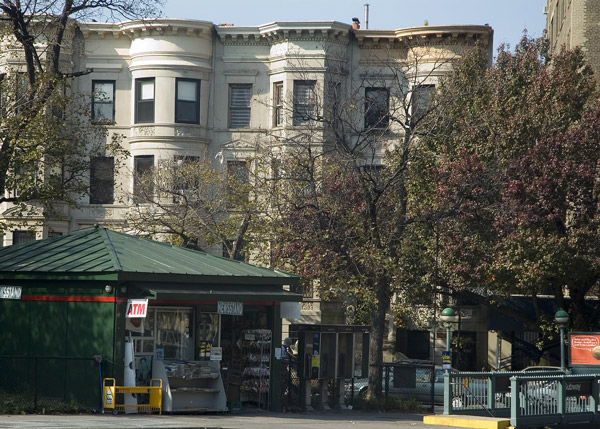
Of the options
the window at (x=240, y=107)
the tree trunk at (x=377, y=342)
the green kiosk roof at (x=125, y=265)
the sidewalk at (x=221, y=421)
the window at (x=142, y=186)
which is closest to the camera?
the sidewalk at (x=221, y=421)

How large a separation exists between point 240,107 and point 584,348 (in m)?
22.3

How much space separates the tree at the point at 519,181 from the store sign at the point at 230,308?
30.8 ft

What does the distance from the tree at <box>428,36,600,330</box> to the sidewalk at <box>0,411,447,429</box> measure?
802 cm

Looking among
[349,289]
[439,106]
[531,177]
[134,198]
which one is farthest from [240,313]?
[134,198]

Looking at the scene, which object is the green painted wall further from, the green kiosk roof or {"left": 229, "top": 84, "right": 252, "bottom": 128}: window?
{"left": 229, "top": 84, "right": 252, "bottom": 128}: window

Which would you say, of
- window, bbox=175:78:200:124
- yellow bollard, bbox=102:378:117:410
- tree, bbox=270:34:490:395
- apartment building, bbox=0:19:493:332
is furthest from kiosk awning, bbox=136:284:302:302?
window, bbox=175:78:200:124

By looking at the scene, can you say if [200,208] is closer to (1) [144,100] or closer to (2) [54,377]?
(1) [144,100]

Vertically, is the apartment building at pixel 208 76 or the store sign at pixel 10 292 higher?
the apartment building at pixel 208 76

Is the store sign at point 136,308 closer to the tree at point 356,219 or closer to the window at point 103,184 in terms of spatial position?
the tree at point 356,219

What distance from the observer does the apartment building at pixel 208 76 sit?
144 ft

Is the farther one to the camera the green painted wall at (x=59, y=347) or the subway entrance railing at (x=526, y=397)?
Answer: the green painted wall at (x=59, y=347)

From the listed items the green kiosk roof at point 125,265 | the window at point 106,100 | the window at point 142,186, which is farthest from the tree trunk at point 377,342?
the window at point 106,100

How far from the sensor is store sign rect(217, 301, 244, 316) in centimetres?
2320

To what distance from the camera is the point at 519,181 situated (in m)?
31.6
